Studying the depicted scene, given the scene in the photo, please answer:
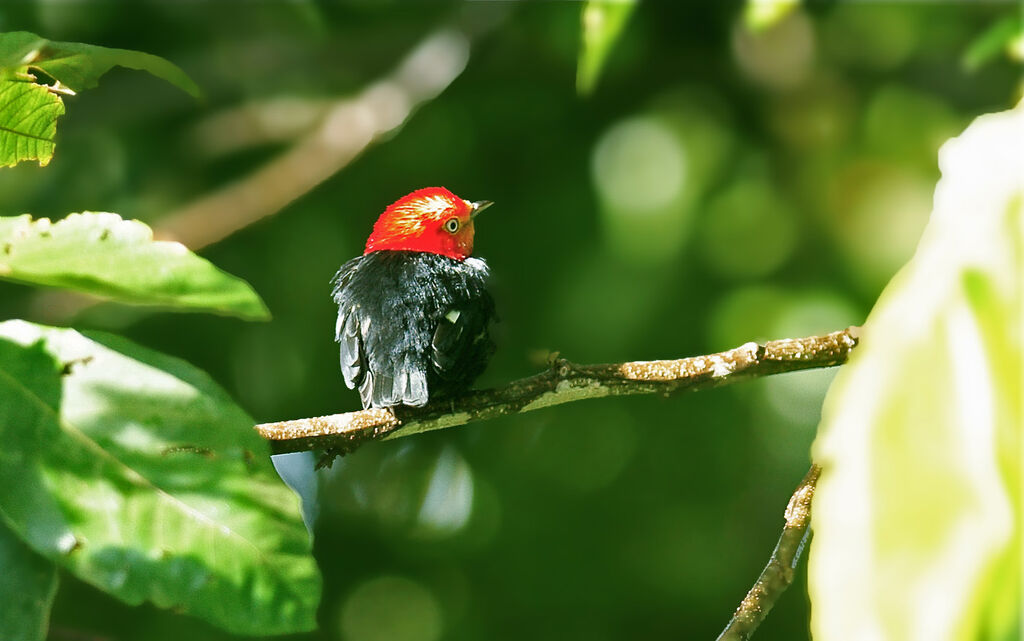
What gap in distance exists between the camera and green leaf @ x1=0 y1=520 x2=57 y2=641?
149 cm

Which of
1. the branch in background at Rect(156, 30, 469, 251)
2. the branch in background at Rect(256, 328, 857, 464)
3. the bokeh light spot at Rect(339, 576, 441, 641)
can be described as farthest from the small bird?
the bokeh light spot at Rect(339, 576, 441, 641)

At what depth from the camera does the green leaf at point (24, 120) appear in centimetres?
163

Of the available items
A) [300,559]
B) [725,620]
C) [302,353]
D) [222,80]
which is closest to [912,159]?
[725,620]

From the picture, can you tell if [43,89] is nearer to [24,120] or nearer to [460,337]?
[24,120]

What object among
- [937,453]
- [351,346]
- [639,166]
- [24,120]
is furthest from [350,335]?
[937,453]

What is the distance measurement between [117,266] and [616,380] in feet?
4.23

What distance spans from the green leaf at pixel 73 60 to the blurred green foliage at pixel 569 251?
12.3ft

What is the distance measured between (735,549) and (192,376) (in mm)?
4803

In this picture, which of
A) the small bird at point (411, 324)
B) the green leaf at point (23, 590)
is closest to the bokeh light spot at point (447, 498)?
the small bird at point (411, 324)

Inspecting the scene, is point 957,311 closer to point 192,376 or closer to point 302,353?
point 192,376

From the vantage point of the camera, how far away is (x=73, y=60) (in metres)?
1.62

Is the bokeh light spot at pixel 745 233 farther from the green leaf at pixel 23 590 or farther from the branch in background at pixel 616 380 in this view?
the green leaf at pixel 23 590

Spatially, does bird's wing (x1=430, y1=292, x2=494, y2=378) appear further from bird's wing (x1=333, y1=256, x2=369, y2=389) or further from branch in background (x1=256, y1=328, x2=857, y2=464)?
branch in background (x1=256, y1=328, x2=857, y2=464)

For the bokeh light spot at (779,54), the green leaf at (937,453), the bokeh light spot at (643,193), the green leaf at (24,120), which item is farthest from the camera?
the bokeh light spot at (779,54)
